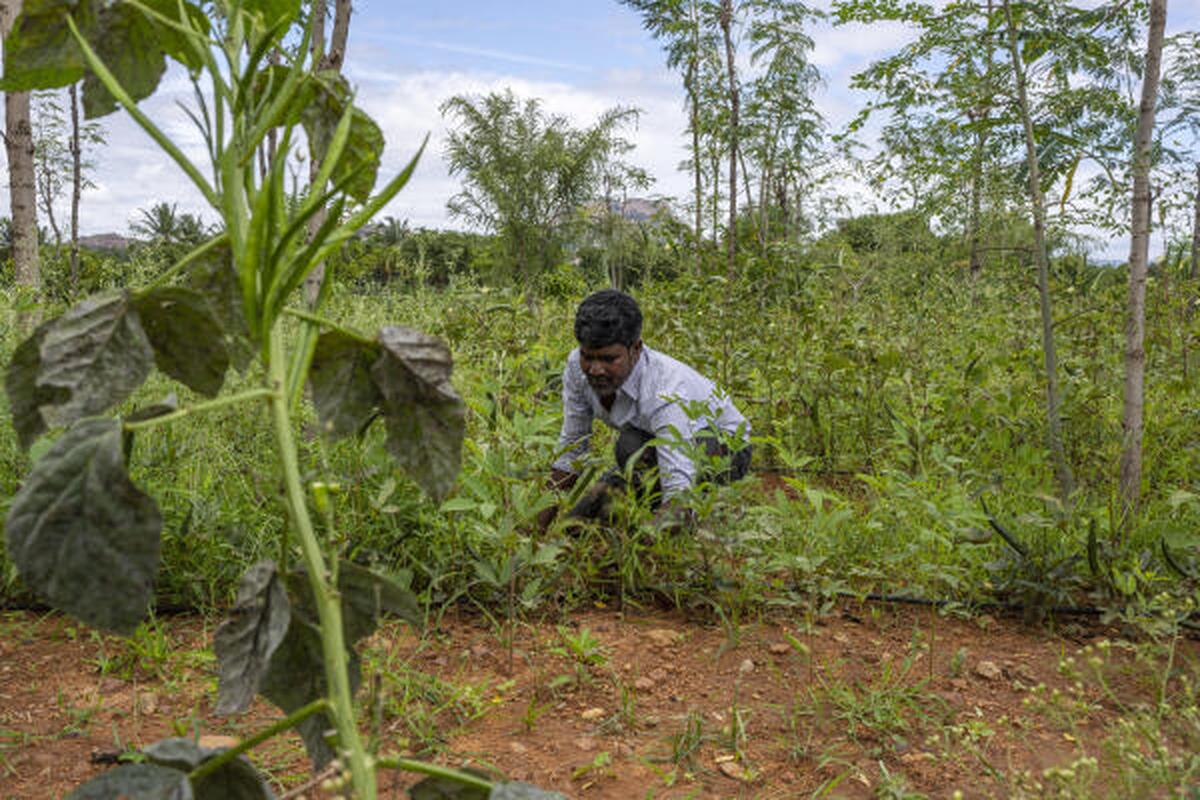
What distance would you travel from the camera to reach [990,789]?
1.66 metres

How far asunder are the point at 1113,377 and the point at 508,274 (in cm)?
1166

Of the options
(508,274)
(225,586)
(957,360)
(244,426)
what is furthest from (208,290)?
(508,274)

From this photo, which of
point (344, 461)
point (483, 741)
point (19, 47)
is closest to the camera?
point (19, 47)

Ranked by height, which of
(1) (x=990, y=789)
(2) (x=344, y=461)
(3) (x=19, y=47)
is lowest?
(1) (x=990, y=789)

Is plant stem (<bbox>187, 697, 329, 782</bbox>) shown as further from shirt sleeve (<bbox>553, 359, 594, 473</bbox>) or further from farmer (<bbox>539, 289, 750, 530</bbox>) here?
shirt sleeve (<bbox>553, 359, 594, 473</bbox>)

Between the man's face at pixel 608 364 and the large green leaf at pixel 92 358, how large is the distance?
2.57 m

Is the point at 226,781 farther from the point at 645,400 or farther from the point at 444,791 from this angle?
the point at 645,400

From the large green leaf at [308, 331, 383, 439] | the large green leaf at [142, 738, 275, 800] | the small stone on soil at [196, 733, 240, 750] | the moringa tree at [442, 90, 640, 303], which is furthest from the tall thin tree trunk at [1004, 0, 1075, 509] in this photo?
the moringa tree at [442, 90, 640, 303]

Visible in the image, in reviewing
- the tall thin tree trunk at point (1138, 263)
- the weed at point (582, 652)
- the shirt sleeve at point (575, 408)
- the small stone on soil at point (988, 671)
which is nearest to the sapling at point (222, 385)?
the weed at point (582, 652)

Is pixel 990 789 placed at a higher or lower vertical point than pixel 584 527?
lower

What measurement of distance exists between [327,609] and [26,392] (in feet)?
1.17

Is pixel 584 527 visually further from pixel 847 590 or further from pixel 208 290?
pixel 208 290

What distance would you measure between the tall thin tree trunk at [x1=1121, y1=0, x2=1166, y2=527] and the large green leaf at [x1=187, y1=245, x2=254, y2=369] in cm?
274

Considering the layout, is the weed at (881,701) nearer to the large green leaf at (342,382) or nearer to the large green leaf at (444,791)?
the large green leaf at (444,791)
